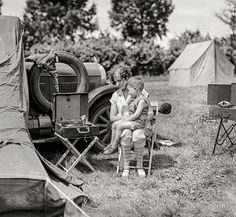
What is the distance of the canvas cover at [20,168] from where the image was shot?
13.4 ft

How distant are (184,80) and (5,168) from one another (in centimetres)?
2209

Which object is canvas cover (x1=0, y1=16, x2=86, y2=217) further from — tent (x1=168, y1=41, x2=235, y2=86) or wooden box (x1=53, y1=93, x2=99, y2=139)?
tent (x1=168, y1=41, x2=235, y2=86)

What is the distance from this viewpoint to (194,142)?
809cm

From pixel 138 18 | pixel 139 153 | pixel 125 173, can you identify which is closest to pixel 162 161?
pixel 139 153

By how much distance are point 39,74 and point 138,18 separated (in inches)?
1829

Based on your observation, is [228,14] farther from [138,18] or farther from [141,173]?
[141,173]

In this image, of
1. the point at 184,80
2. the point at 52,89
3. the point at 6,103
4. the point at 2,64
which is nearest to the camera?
the point at 6,103

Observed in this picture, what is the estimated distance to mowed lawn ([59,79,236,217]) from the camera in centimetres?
456

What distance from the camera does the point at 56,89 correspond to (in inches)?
289

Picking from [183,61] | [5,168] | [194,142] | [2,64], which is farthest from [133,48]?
[5,168]

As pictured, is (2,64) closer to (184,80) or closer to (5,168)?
(5,168)

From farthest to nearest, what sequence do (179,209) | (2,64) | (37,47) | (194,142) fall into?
(37,47) → (194,142) → (2,64) → (179,209)

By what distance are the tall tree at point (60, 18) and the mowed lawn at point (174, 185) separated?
37044 mm

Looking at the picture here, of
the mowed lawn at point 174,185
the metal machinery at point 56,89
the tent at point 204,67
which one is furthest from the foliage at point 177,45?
the metal machinery at point 56,89
